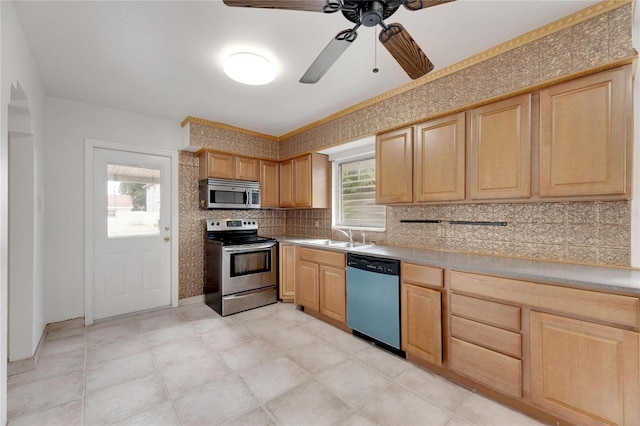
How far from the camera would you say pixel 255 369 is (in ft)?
7.27

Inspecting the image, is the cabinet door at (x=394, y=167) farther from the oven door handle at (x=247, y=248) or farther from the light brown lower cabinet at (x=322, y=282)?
the oven door handle at (x=247, y=248)

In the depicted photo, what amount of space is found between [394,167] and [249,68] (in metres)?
1.60

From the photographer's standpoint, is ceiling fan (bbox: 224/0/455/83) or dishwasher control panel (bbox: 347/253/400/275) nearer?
ceiling fan (bbox: 224/0/455/83)

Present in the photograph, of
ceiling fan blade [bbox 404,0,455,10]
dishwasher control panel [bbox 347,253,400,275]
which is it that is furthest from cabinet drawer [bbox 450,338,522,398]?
ceiling fan blade [bbox 404,0,455,10]

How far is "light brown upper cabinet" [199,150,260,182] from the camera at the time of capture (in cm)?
373

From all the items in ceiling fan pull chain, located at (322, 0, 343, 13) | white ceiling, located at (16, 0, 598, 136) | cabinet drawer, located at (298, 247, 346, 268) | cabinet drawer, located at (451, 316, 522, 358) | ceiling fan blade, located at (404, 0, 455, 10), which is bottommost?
cabinet drawer, located at (451, 316, 522, 358)

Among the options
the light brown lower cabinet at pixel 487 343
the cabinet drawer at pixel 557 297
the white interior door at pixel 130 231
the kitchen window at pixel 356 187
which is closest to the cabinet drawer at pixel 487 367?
the light brown lower cabinet at pixel 487 343

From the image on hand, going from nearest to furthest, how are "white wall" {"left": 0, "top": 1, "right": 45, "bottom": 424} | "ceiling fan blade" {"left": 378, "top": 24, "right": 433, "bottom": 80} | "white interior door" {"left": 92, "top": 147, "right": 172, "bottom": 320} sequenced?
"ceiling fan blade" {"left": 378, "top": 24, "right": 433, "bottom": 80}, "white wall" {"left": 0, "top": 1, "right": 45, "bottom": 424}, "white interior door" {"left": 92, "top": 147, "right": 172, "bottom": 320}

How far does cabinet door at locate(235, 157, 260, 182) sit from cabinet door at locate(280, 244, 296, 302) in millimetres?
1150

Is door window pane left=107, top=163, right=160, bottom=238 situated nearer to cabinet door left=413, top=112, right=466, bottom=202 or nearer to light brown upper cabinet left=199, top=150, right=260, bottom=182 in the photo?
light brown upper cabinet left=199, top=150, right=260, bottom=182

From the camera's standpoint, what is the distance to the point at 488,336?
186 cm

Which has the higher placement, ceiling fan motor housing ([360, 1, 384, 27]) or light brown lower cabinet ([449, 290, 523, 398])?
ceiling fan motor housing ([360, 1, 384, 27])

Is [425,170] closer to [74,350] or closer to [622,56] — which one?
[622,56]

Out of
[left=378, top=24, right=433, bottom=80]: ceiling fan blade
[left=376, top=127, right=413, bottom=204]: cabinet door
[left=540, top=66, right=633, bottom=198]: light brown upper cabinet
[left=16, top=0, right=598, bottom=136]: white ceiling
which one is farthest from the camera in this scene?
[left=376, top=127, right=413, bottom=204]: cabinet door
